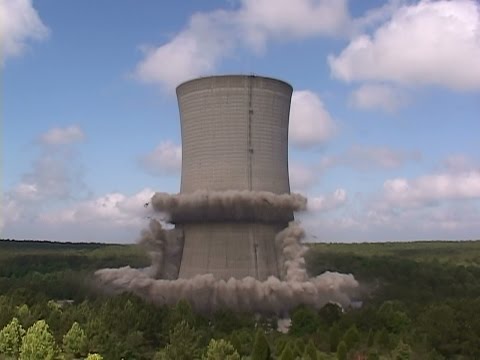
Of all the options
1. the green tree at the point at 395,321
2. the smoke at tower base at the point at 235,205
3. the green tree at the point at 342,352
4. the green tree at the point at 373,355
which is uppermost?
the smoke at tower base at the point at 235,205

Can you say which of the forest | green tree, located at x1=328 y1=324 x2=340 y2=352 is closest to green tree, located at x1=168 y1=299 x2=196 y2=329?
the forest

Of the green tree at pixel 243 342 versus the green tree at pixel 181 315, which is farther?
the green tree at pixel 181 315

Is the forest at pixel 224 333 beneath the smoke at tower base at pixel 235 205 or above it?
beneath

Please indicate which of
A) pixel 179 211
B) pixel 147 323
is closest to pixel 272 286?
pixel 179 211

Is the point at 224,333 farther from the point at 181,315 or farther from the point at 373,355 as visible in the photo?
the point at 373,355

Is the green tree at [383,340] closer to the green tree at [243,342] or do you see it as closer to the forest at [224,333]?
the forest at [224,333]

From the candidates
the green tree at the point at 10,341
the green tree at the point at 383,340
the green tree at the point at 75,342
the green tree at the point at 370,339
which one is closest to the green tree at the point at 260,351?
the green tree at the point at 370,339
